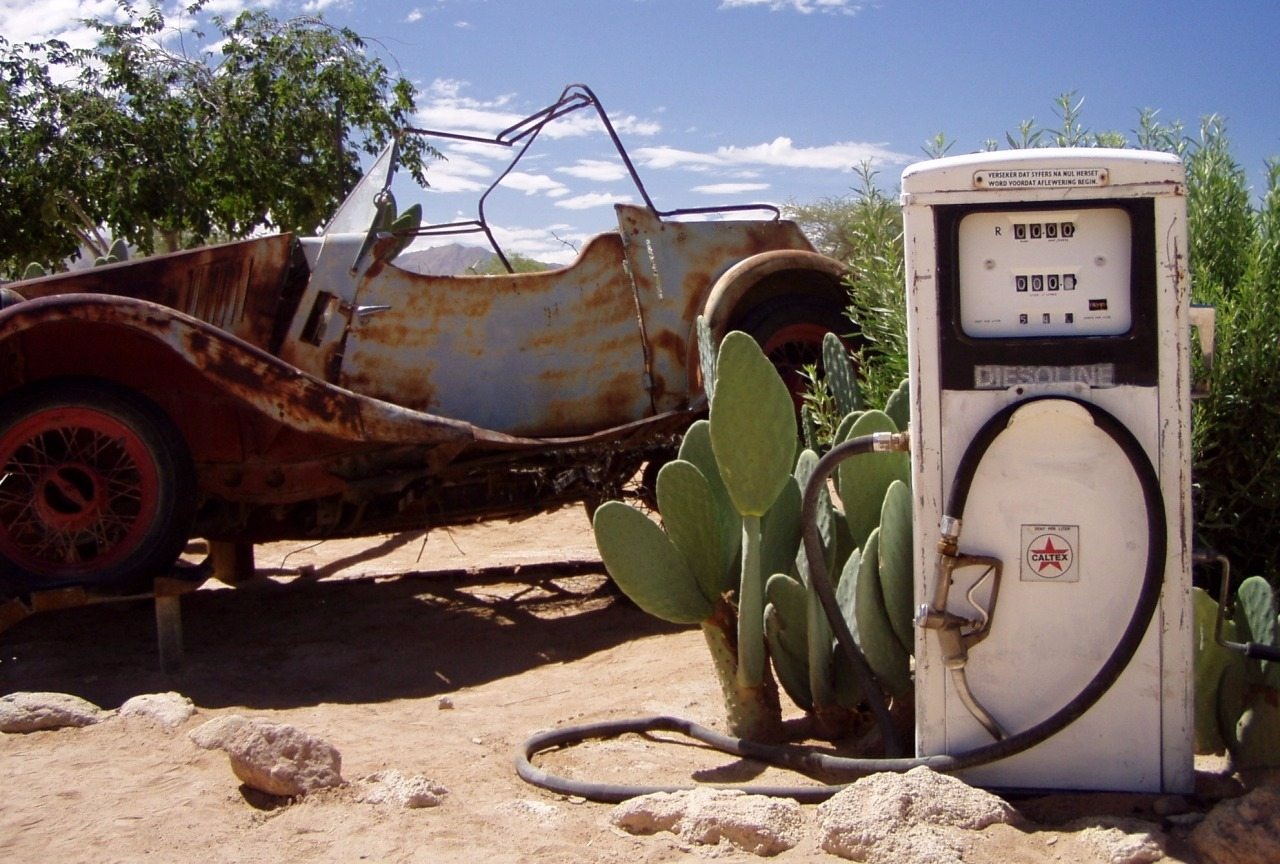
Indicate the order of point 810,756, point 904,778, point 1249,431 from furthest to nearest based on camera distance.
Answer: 1. point 1249,431
2. point 810,756
3. point 904,778

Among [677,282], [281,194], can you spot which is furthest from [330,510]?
[281,194]

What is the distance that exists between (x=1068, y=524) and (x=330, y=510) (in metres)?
3.33

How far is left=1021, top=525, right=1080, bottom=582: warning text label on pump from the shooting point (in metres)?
2.94

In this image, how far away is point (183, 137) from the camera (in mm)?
14266

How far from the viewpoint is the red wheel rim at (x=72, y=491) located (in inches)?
175

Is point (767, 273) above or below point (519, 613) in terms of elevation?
above

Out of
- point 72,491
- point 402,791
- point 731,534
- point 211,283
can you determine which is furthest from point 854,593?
point 211,283

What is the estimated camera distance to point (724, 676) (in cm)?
364

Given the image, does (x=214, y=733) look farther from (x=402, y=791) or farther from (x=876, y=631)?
(x=876, y=631)

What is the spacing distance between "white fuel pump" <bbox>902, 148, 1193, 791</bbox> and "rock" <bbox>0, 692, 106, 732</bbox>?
2306 millimetres

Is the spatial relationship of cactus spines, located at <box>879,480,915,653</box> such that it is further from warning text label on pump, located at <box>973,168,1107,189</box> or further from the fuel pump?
warning text label on pump, located at <box>973,168,1107,189</box>

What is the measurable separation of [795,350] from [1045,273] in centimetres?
319

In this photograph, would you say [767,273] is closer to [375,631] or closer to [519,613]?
[519,613]

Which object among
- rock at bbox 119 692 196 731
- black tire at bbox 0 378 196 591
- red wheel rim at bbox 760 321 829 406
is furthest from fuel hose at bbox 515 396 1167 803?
red wheel rim at bbox 760 321 829 406
